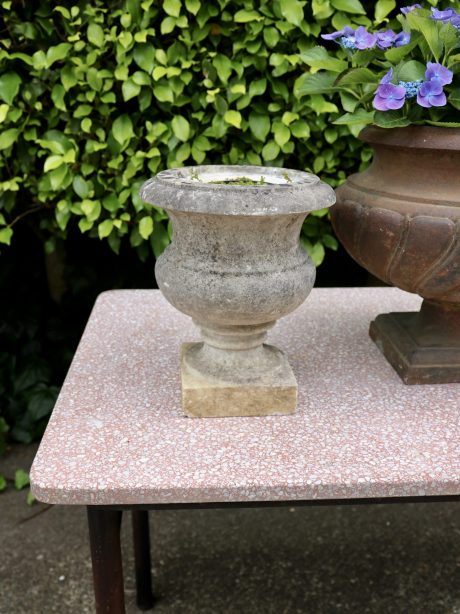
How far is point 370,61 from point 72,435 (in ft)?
3.13

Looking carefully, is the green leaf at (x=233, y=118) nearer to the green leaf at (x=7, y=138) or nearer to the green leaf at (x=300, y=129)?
the green leaf at (x=300, y=129)

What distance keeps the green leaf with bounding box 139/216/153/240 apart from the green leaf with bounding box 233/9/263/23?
0.67 meters

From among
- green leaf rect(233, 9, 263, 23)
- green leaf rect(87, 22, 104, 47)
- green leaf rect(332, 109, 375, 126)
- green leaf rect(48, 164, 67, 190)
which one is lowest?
green leaf rect(48, 164, 67, 190)

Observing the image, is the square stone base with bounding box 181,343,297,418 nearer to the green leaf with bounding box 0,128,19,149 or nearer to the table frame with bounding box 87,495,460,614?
the table frame with bounding box 87,495,460,614

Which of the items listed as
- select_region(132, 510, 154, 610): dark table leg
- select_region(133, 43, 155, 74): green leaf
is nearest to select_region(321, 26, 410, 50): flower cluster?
select_region(133, 43, 155, 74): green leaf

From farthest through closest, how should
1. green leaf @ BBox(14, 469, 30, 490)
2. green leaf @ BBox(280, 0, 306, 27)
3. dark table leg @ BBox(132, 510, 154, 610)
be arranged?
green leaf @ BBox(14, 469, 30, 490) < green leaf @ BBox(280, 0, 306, 27) < dark table leg @ BBox(132, 510, 154, 610)

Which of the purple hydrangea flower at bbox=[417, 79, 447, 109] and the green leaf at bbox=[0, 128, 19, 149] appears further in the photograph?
the green leaf at bbox=[0, 128, 19, 149]

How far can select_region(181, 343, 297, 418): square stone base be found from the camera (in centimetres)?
119

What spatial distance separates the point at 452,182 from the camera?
120 centimetres

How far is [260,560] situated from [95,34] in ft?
5.74

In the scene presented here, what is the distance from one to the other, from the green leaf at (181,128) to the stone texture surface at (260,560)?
1.31 m

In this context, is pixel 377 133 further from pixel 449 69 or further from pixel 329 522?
pixel 329 522

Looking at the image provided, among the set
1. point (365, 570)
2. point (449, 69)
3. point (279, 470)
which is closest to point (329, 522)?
point (365, 570)

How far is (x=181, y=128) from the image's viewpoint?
6.54 feet
